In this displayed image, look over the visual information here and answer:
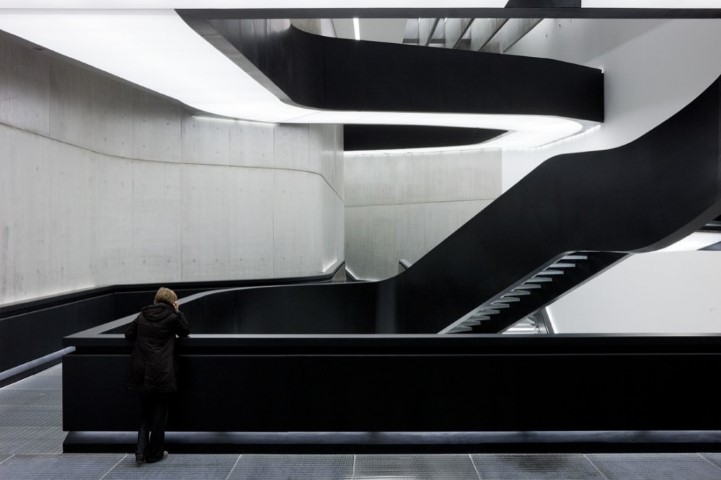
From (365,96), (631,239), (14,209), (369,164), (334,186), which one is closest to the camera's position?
(631,239)

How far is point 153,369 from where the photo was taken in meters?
4.68

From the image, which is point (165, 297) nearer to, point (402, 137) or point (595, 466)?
point (595, 466)

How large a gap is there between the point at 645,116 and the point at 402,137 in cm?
1015

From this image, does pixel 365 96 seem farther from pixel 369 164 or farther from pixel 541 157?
pixel 369 164

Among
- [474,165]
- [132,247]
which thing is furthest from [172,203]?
[474,165]

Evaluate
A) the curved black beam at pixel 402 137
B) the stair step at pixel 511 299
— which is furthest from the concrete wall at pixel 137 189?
the stair step at pixel 511 299

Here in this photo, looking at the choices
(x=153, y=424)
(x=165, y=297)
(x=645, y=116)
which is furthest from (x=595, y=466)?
(x=645, y=116)

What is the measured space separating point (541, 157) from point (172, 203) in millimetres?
11766

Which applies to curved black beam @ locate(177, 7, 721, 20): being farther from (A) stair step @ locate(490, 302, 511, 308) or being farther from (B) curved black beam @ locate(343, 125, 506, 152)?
(B) curved black beam @ locate(343, 125, 506, 152)

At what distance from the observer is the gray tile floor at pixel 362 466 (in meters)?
4.63

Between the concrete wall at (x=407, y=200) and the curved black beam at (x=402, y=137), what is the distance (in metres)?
0.54

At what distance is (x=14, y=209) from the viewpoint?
8438mm

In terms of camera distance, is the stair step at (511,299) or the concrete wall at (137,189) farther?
the stair step at (511,299)

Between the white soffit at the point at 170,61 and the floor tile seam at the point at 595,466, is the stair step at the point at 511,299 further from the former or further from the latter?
the floor tile seam at the point at 595,466
